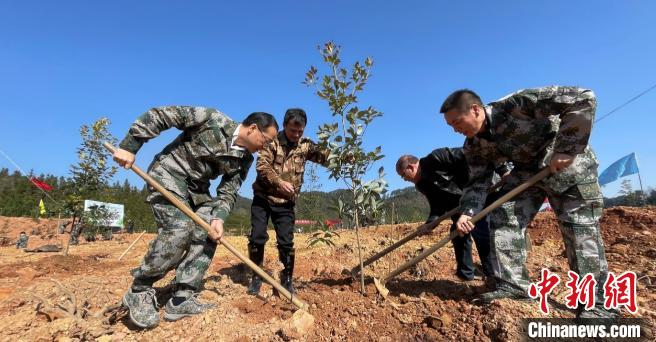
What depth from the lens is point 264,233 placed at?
3.59 m

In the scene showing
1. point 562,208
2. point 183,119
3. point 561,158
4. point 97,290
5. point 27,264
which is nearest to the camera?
point 561,158

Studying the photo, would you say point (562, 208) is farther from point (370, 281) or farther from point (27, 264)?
point (27, 264)

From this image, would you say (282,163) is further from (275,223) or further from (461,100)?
(461,100)

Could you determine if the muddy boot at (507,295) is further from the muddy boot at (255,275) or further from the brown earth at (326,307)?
the muddy boot at (255,275)

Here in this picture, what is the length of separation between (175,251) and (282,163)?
4.21ft

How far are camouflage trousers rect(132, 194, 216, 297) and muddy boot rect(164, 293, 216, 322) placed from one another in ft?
0.18

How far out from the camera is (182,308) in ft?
9.14

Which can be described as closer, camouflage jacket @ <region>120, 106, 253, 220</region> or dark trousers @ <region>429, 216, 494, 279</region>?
camouflage jacket @ <region>120, 106, 253, 220</region>

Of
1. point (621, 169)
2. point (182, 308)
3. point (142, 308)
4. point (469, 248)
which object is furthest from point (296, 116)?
point (621, 169)

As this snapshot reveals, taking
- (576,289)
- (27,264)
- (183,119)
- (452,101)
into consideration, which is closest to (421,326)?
(576,289)

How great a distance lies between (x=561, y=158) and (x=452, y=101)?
2.77 ft

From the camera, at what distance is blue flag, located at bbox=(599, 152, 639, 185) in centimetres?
1109

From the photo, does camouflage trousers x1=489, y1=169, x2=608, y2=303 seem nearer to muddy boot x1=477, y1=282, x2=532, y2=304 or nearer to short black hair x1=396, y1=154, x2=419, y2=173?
muddy boot x1=477, y1=282, x2=532, y2=304

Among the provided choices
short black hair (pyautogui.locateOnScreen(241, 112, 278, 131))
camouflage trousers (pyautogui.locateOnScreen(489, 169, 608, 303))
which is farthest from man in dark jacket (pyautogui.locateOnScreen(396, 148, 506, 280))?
short black hair (pyautogui.locateOnScreen(241, 112, 278, 131))
